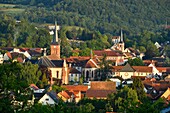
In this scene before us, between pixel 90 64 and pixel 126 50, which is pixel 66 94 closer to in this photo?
pixel 90 64

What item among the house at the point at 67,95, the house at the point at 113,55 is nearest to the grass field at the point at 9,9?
the house at the point at 113,55

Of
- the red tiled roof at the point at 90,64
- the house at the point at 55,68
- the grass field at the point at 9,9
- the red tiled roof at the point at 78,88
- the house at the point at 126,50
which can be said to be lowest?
the grass field at the point at 9,9

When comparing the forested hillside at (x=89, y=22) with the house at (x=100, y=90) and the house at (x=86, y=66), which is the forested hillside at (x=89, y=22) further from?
the house at (x=100, y=90)

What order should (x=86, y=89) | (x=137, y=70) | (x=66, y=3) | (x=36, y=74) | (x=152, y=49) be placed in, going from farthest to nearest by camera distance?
(x=66, y=3) → (x=152, y=49) → (x=137, y=70) → (x=36, y=74) → (x=86, y=89)

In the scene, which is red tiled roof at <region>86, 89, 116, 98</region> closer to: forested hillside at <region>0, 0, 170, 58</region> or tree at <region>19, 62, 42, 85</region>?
tree at <region>19, 62, 42, 85</region>

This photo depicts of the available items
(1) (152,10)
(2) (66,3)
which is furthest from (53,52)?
(1) (152,10)

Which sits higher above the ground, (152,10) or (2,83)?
(2,83)

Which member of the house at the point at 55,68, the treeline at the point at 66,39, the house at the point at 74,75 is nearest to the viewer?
the house at the point at 55,68

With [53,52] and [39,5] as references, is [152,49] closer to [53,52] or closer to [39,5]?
[53,52]
